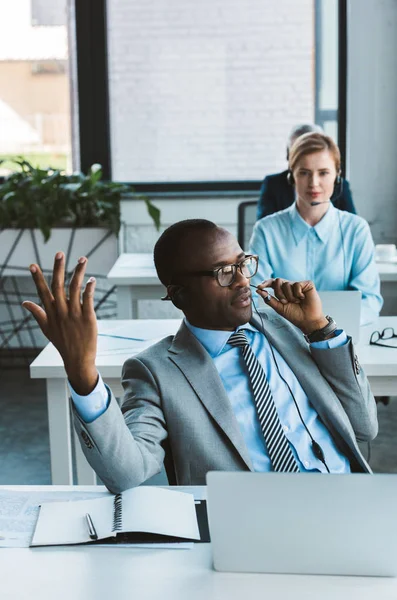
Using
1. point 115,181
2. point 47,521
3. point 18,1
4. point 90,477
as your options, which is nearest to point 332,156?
point 90,477

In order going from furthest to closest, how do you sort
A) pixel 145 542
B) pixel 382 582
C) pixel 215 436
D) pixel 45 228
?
pixel 45 228
pixel 215 436
pixel 145 542
pixel 382 582

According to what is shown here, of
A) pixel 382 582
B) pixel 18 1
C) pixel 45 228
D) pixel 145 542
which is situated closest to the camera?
pixel 382 582

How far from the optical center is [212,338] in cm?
166

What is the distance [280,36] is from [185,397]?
3.75 meters

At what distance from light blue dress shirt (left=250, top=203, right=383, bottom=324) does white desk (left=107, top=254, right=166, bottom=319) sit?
0.71 m

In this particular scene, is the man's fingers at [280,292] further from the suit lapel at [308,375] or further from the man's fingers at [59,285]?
A: the man's fingers at [59,285]

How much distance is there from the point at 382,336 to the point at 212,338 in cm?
101

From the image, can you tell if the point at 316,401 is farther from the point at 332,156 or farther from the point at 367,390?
the point at 332,156

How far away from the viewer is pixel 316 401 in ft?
5.35

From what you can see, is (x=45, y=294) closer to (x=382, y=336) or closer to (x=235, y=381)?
(x=235, y=381)

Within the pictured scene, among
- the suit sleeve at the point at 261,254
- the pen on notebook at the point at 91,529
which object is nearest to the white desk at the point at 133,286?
the suit sleeve at the point at 261,254

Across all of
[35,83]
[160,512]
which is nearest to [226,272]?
[160,512]

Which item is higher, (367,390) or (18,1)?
(18,1)

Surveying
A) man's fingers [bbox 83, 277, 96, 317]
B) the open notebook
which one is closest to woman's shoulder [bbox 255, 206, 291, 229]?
the open notebook
